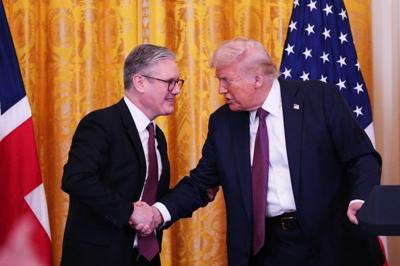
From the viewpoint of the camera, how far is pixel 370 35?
13.0ft

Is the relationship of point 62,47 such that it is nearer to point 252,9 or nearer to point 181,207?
point 252,9

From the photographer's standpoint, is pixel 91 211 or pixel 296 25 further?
pixel 296 25

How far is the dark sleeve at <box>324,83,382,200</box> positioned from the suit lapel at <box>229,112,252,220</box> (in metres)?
0.38

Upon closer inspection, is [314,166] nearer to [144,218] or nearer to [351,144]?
[351,144]

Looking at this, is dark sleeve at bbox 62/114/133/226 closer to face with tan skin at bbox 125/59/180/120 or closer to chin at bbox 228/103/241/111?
face with tan skin at bbox 125/59/180/120

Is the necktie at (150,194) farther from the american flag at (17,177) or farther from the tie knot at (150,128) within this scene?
the american flag at (17,177)

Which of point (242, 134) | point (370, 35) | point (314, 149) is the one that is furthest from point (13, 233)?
point (370, 35)

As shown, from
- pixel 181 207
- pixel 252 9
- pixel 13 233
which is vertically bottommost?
pixel 13 233

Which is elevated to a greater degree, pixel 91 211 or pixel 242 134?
pixel 242 134

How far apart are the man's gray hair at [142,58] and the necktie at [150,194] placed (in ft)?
1.00

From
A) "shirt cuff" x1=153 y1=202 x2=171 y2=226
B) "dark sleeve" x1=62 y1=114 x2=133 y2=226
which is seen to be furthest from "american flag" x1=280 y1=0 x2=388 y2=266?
"dark sleeve" x1=62 y1=114 x2=133 y2=226

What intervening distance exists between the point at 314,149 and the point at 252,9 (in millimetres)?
1756

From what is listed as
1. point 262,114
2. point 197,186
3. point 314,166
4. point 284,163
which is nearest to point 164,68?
point 262,114

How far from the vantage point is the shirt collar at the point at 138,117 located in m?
2.65
